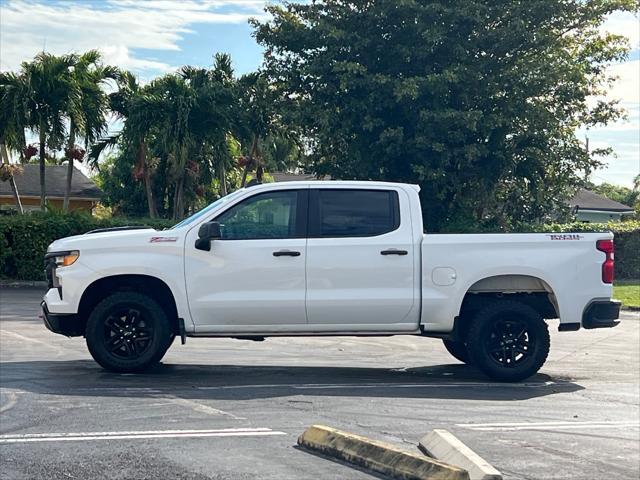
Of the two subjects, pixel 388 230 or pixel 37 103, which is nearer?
pixel 388 230

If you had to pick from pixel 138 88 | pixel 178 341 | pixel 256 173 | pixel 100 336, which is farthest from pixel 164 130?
pixel 100 336

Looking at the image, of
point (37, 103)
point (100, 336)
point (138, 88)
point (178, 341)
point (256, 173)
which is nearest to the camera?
point (100, 336)

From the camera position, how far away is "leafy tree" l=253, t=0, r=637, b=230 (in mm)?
28484

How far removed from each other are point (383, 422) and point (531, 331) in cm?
305

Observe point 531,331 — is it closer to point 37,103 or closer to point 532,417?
point 532,417

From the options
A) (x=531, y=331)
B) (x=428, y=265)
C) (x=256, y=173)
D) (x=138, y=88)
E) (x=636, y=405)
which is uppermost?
(x=138, y=88)

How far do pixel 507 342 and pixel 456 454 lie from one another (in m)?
4.29

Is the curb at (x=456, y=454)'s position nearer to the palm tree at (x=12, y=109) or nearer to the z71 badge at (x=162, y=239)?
the z71 badge at (x=162, y=239)

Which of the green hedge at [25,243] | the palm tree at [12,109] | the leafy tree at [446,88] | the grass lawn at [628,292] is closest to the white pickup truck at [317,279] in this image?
the grass lawn at [628,292]

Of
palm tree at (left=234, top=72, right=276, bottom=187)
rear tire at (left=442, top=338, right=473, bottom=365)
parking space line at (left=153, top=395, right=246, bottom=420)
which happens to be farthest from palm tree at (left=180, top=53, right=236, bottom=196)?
parking space line at (left=153, top=395, right=246, bottom=420)

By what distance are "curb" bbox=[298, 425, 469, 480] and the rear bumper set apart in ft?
14.4

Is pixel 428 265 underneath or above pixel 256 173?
underneath

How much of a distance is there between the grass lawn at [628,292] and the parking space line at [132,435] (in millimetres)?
18137

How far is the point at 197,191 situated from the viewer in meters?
36.0
